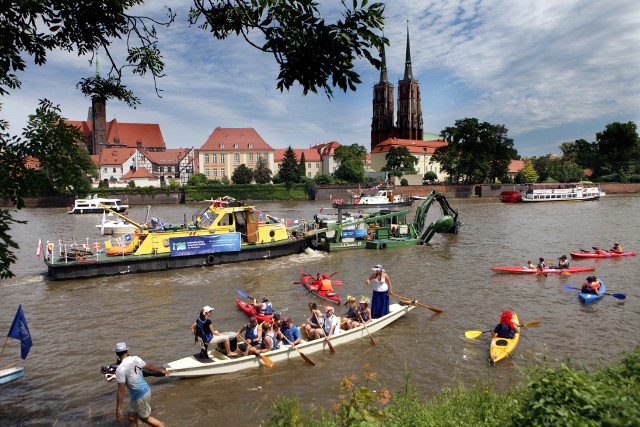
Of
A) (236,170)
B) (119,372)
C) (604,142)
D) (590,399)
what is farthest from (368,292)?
(604,142)

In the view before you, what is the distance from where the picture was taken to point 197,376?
11.5 m

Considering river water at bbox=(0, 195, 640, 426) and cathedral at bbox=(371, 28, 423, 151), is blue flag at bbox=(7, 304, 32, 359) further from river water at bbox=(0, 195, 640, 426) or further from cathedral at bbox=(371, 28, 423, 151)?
cathedral at bbox=(371, 28, 423, 151)

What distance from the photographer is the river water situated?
36.2ft

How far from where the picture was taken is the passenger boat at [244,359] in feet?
37.1

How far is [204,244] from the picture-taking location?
25.6 m

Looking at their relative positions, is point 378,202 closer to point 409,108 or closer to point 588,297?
point 588,297

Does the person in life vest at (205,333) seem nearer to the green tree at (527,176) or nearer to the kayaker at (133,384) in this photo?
the kayaker at (133,384)

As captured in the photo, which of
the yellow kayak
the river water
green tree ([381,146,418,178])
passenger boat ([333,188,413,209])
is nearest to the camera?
the river water

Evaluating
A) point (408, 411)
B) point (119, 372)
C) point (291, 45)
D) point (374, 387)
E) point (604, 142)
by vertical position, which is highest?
point (604, 142)

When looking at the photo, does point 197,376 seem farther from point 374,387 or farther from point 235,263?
point 235,263

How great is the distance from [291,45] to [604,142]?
129 m

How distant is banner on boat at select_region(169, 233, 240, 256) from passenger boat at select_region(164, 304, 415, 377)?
44.4 feet

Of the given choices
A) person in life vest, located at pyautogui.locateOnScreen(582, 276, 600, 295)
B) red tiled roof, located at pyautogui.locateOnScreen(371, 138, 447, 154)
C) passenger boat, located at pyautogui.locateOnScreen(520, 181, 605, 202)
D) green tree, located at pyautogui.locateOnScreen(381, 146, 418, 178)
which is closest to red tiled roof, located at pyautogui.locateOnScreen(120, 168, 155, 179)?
green tree, located at pyautogui.locateOnScreen(381, 146, 418, 178)

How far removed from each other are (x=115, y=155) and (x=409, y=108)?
3381 inches
